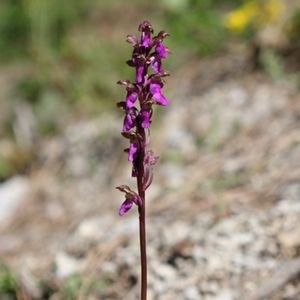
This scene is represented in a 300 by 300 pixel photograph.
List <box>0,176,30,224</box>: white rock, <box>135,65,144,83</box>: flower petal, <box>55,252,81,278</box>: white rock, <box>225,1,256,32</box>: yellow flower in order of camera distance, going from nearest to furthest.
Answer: <box>135,65,144,83</box>: flower petal → <box>55,252,81,278</box>: white rock → <box>0,176,30,224</box>: white rock → <box>225,1,256,32</box>: yellow flower

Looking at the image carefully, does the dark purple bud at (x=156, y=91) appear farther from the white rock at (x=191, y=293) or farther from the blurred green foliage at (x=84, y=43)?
the blurred green foliage at (x=84, y=43)

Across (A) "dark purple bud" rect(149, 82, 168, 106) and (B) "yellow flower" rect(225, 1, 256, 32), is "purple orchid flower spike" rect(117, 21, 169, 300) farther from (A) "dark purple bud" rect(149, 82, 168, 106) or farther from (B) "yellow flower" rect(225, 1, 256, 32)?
(B) "yellow flower" rect(225, 1, 256, 32)

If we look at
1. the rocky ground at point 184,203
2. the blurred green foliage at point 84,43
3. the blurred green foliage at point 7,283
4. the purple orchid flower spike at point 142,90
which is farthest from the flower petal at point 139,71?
the blurred green foliage at point 84,43

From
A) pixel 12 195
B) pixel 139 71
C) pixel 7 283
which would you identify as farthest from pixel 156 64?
pixel 12 195

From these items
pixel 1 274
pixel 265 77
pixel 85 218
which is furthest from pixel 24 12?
pixel 1 274

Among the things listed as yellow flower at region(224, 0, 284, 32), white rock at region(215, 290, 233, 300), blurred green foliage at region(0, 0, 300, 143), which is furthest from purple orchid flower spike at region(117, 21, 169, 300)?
yellow flower at region(224, 0, 284, 32)
